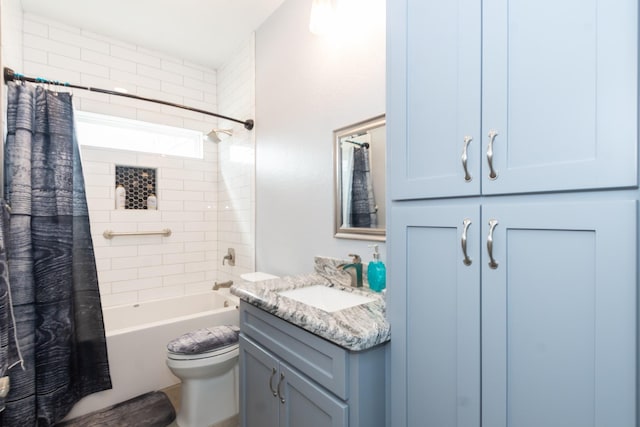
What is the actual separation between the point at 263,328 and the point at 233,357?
78 cm

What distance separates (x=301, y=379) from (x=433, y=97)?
1.04m

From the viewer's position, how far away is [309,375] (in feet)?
3.63

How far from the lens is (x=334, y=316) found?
1076 mm

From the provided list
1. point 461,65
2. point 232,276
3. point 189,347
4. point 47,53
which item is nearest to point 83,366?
point 189,347

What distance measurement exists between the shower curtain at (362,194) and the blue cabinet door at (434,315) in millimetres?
620

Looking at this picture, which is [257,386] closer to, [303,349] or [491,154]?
[303,349]

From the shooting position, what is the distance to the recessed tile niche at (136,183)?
2748 millimetres

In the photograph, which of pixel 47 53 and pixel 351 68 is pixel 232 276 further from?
pixel 47 53

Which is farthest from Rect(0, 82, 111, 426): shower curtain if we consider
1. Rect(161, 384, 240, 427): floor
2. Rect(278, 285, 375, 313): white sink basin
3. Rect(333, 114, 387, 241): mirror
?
Rect(333, 114, 387, 241): mirror

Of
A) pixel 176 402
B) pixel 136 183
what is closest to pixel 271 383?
pixel 176 402

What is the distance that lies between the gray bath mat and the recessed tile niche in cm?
155

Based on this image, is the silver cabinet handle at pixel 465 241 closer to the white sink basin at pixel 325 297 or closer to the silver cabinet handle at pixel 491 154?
the silver cabinet handle at pixel 491 154

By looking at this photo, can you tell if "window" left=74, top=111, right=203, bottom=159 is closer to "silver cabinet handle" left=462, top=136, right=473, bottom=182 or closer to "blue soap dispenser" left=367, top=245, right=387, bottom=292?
"blue soap dispenser" left=367, top=245, right=387, bottom=292

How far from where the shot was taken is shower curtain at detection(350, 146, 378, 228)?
1637 mm
